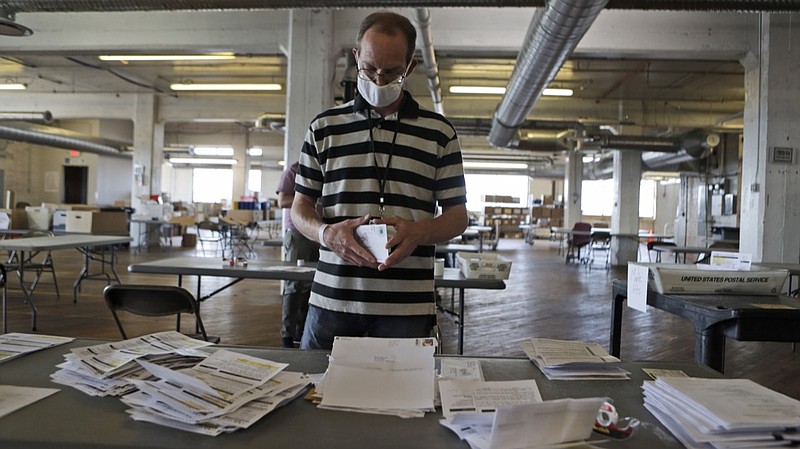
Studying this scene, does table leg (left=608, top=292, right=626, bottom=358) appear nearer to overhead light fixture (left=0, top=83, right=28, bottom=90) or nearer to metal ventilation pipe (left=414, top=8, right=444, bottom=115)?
metal ventilation pipe (left=414, top=8, right=444, bottom=115)

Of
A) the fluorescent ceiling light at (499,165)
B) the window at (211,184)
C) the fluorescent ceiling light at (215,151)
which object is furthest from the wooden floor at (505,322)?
the window at (211,184)

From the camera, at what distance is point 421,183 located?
130 cm

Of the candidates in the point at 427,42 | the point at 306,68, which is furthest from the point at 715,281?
the point at 306,68

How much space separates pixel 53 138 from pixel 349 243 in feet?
50.9

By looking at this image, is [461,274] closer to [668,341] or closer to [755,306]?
[755,306]

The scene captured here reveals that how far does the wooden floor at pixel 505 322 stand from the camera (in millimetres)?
3992

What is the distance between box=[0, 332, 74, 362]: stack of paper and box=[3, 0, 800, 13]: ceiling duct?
358 cm

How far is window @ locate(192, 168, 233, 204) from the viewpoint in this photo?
25.7 metres

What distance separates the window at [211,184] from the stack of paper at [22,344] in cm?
2564

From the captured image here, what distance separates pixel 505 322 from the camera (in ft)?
16.7

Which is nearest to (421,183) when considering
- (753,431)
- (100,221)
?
(753,431)

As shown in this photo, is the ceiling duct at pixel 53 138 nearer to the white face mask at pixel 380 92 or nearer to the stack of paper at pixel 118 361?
the stack of paper at pixel 118 361

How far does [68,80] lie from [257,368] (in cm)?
1361

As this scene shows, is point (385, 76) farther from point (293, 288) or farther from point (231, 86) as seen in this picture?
point (231, 86)
